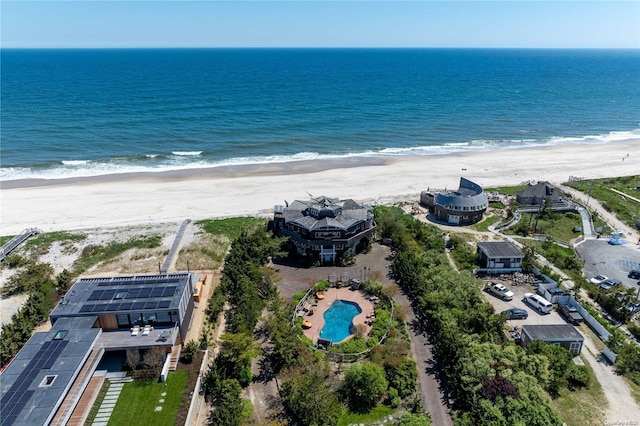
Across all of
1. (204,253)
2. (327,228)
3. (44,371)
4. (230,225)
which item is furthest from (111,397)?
(230,225)

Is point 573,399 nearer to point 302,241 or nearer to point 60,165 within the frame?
point 302,241

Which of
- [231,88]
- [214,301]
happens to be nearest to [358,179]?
[214,301]

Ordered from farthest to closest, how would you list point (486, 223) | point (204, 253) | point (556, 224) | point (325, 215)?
point (486, 223) < point (556, 224) < point (204, 253) < point (325, 215)

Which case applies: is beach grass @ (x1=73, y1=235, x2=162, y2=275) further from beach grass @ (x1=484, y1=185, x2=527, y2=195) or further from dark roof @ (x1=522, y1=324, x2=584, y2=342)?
beach grass @ (x1=484, y1=185, x2=527, y2=195)

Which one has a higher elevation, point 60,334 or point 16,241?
point 60,334

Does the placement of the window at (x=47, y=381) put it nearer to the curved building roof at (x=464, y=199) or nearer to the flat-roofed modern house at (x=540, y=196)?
the curved building roof at (x=464, y=199)

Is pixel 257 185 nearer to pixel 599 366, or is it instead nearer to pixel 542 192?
pixel 542 192
